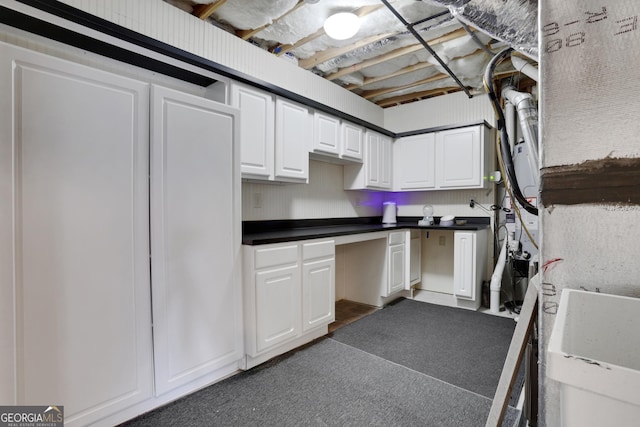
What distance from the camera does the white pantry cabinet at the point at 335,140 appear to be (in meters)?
2.83

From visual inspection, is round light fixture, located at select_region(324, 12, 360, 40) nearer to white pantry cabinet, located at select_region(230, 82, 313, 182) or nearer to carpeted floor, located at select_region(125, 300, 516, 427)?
white pantry cabinet, located at select_region(230, 82, 313, 182)

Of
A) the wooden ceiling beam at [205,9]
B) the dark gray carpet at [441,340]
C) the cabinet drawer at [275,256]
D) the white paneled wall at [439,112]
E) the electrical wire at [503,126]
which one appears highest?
the wooden ceiling beam at [205,9]

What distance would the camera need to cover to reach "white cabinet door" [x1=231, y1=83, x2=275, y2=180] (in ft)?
7.07

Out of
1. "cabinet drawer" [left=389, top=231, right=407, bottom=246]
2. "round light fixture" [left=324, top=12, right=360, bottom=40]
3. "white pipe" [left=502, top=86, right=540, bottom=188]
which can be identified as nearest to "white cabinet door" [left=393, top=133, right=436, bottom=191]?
"cabinet drawer" [left=389, top=231, right=407, bottom=246]

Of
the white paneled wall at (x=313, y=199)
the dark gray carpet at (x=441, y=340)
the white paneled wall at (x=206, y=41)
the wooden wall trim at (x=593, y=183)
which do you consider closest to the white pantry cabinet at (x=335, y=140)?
the white paneled wall at (x=313, y=199)

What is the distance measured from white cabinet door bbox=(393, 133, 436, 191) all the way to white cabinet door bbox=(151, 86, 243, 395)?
249 centimetres

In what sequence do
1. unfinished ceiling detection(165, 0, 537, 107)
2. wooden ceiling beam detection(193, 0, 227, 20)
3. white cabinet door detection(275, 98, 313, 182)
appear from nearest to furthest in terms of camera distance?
unfinished ceiling detection(165, 0, 537, 107)
wooden ceiling beam detection(193, 0, 227, 20)
white cabinet door detection(275, 98, 313, 182)

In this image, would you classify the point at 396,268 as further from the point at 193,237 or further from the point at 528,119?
the point at 193,237

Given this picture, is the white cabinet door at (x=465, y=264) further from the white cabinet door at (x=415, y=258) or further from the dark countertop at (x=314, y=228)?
the white cabinet door at (x=415, y=258)

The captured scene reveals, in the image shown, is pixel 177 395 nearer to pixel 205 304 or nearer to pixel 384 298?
pixel 205 304

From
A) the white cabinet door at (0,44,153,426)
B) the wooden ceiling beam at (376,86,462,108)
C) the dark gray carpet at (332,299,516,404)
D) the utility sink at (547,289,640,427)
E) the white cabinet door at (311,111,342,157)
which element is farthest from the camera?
the wooden ceiling beam at (376,86,462,108)

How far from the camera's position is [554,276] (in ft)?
2.47

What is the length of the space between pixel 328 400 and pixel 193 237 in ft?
3.88

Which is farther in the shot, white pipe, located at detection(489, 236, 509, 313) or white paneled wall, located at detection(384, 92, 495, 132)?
white paneled wall, located at detection(384, 92, 495, 132)
